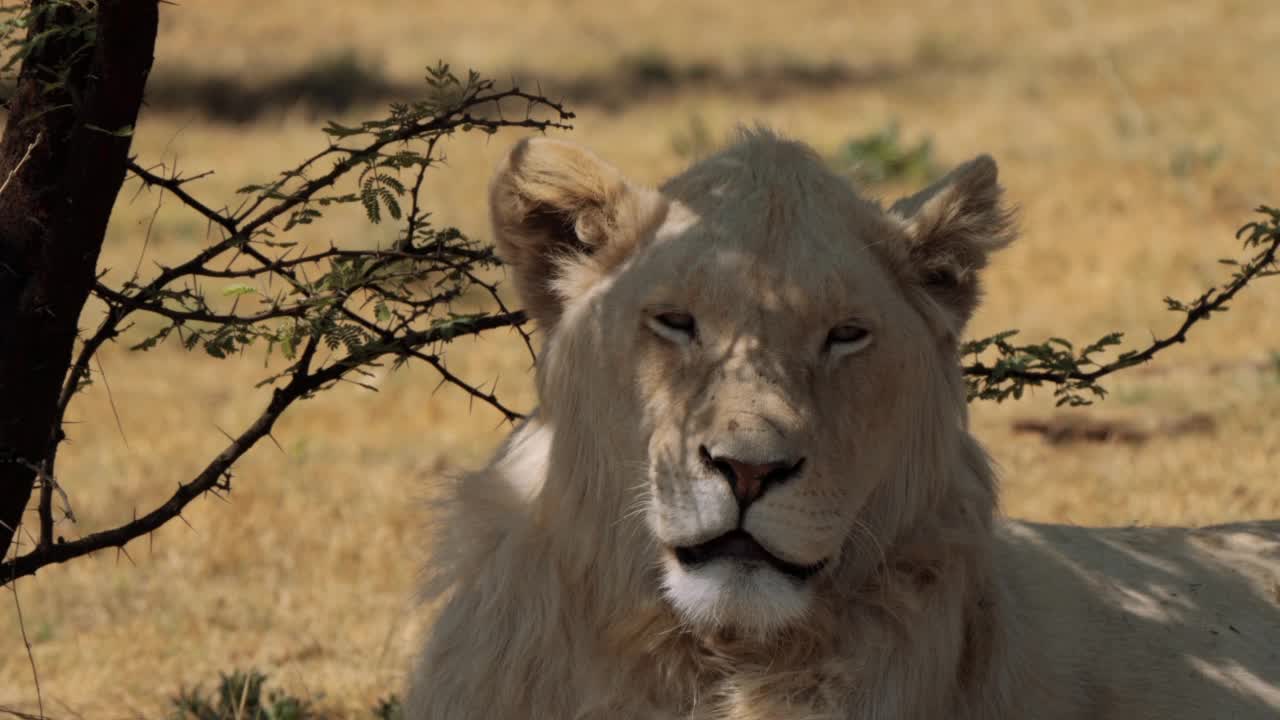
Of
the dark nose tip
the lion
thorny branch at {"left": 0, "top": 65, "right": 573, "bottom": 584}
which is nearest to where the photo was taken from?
the dark nose tip

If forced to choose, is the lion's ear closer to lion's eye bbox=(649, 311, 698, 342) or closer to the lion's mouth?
lion's eye bbox=(649, 311, 698, 342)

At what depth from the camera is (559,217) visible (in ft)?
12.5

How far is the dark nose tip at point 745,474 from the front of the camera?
322 centimetres

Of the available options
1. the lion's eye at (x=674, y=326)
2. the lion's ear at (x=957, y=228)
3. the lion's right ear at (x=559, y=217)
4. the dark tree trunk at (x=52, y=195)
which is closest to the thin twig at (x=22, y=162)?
the dark tree trunk at (x=52, y=195)

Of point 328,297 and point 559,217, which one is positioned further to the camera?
point 328,297

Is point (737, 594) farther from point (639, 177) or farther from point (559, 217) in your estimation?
point (639, 177)

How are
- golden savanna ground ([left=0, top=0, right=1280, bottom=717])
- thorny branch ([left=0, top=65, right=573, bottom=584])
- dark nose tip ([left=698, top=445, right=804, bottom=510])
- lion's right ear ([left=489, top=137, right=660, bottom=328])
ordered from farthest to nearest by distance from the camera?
golden savanna ground ([left=0, top=0, right=1280, bottom=717]) → thorny branch ([left=0, top=65, right=573, bottom=584]) → lion's right ear ([left=489, top=137, right=660, bottom=328]) → dark nose tip ([left=698, top=445, right=804, bottom=510])

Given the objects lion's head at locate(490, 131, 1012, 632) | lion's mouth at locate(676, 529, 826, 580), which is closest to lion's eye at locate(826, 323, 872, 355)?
lion's head at locate(490, 131, 1012, 632)

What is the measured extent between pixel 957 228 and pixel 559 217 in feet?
2.67

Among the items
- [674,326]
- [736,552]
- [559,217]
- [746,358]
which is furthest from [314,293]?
[736,552]

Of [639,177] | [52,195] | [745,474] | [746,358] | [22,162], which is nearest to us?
[745,474]

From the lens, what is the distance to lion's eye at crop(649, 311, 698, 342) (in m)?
3.49

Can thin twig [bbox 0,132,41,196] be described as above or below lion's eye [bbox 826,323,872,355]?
above

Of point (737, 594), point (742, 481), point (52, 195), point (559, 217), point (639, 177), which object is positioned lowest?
point (737, 594)
